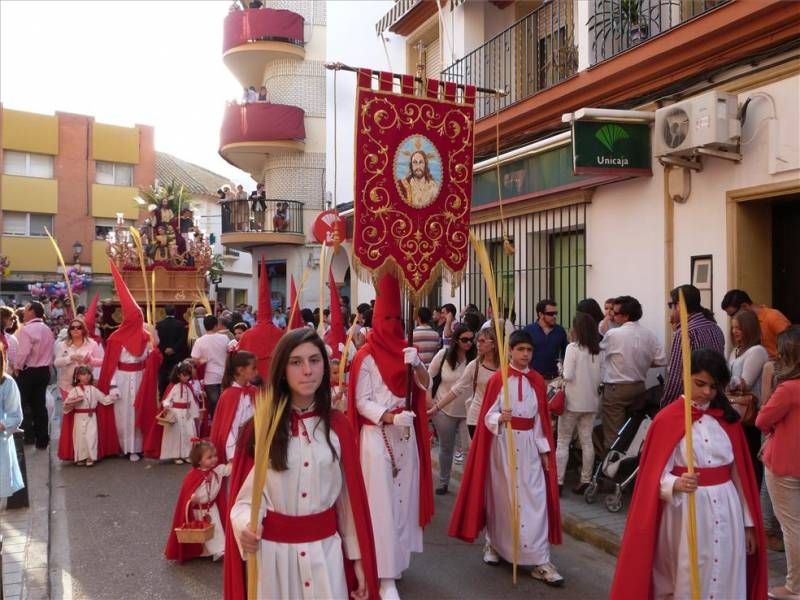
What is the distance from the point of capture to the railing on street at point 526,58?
1111 centimetres

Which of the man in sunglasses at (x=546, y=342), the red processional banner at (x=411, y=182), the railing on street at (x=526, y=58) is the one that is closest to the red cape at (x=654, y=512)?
the red processional banner at (x=411, y=182)

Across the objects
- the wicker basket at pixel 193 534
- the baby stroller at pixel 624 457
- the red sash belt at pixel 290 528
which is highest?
the red sash belt at pixel 290 528

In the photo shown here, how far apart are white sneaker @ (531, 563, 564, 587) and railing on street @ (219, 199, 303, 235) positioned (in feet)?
64.8

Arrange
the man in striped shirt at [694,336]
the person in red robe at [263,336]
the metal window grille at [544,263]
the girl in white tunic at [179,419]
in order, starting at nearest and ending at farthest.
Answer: the man in striped shirt at [694,336] < the person in red robe at [263,336] < the girl in white tunic at [179,419] < the metal window grille at [544,263]

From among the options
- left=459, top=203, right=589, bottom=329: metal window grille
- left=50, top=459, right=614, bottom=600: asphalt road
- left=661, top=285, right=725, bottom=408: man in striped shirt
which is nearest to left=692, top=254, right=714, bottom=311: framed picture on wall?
left=661, top=285, right=725, bottom=408: man in striped shirt

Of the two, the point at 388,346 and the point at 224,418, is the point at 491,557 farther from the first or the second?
the point at 224,418

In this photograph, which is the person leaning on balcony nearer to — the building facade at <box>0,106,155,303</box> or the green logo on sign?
the green logo on sign

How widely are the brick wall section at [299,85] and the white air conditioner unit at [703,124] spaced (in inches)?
719

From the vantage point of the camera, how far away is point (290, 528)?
3.10 m

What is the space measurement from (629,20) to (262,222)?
1700 cm

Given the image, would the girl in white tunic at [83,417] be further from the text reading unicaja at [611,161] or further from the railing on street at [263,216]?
the railing on street at [263,216]

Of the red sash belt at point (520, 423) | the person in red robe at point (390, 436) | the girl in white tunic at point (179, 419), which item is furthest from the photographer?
the girl in white tunic at point (179, 419)

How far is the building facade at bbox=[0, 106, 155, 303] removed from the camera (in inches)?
1399

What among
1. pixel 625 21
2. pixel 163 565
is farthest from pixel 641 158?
pixel 163 565
